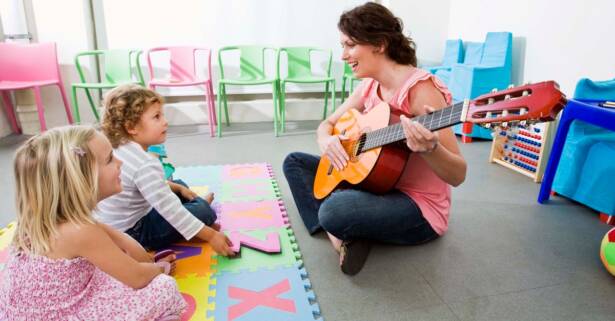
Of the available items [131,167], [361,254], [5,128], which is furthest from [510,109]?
[5,128]

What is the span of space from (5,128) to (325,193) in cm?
351

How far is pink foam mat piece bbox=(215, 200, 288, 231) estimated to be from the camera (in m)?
1.96

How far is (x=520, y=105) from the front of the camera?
1.01 metres

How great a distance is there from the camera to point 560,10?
288cm

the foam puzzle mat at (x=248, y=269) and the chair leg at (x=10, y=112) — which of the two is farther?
the chair leg at (x=10, y=112)

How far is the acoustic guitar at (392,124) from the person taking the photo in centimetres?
99

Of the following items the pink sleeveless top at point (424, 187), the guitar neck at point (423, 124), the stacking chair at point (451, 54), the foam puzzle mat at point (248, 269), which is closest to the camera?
the guitar neck at point (423, 124)

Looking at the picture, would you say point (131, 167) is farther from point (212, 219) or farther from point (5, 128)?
point (5, 128)

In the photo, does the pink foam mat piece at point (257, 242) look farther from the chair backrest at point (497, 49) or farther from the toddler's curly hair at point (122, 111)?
the chair backrest at point (497, 49)

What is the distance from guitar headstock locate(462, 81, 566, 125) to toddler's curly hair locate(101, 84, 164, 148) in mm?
1207

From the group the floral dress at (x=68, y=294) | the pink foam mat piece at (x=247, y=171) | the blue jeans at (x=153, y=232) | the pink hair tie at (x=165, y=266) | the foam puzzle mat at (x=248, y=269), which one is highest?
the floral dress at (x=68, y=294)

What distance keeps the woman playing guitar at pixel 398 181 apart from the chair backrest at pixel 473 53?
2.51 metres

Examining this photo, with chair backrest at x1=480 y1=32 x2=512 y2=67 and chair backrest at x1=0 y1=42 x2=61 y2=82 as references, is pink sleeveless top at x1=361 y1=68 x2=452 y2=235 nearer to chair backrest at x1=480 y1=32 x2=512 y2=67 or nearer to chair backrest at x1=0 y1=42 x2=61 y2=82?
chair backrest at x1=480 y1=32 x2=512 y2=67

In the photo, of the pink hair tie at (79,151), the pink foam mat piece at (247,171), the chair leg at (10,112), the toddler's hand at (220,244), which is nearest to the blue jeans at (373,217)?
the toddler's hand at (220,244)
